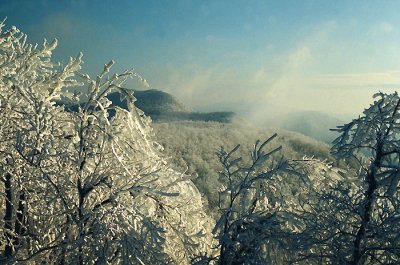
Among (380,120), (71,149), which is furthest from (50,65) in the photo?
(380,120)

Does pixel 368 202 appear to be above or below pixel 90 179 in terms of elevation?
above

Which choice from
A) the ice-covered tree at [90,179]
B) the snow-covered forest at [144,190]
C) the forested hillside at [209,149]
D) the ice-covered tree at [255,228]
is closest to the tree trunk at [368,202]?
the snow-covered forest at [144,190]

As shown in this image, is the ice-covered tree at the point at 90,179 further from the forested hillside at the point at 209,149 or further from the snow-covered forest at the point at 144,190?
the forested hillside at the point at 209,149

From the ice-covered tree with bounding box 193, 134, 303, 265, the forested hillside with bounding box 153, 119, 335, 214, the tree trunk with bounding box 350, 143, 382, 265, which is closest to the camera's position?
the tree trunk with bounding box 350, 143, 382, 265

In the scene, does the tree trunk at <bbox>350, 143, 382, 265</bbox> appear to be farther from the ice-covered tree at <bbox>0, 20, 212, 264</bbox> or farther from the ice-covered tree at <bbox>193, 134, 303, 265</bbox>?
the ice-covered tree at <bbox>0, 20, 212, 264</bbox>

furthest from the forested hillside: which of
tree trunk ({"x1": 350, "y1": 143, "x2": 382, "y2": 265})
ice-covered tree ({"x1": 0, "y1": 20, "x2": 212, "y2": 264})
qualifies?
tree trunk ({"x1": 350, "y1": 143, "x2": 382, "y2": 265})

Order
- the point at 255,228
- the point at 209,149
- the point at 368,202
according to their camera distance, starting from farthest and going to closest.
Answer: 1. the point at 209,149
2. the point at 255,228
3. the point at 368,202

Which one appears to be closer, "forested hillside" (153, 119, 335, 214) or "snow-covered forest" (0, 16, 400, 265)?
"snow-covered forest" (0, 16, 400, 265)

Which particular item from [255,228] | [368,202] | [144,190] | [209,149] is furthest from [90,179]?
[209,149]

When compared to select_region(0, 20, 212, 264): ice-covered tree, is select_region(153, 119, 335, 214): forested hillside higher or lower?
higher

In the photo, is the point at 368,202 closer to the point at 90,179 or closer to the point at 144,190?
the point at 144,190

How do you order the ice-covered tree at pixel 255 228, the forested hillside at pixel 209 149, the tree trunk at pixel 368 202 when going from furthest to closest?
1. the forested hillside at pixel 209 149
2. the ice-covered tree at pixel 255 228
3. the tree trunk at pixel 368 202

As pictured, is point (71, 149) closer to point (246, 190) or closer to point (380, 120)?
point (246, 190)
